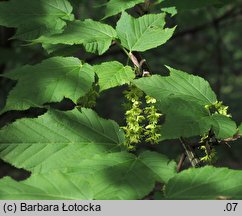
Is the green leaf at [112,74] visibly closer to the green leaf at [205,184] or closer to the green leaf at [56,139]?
the green leaf at [56,139]

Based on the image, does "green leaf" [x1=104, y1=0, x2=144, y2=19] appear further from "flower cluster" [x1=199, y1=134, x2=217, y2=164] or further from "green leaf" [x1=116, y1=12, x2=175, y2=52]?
"flower cluster" [x1=199, y1=134, x2=217, y2=164]

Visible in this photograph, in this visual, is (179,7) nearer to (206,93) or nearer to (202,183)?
(206,93)

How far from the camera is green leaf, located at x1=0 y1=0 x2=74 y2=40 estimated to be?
2.45m

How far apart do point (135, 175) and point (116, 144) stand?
1.16 ft

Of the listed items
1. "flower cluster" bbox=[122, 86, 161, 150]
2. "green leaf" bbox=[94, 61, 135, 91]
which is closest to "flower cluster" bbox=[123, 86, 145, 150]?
"flower cluster" bbox=[122, 86, 161, 150]

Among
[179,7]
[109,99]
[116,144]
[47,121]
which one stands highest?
[179,7]

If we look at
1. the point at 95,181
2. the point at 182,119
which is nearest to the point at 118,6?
the point at 182,119

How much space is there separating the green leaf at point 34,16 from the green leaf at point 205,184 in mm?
1253

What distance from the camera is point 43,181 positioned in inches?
63.0

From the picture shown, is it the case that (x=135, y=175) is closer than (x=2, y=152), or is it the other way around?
(x=135, y=175)

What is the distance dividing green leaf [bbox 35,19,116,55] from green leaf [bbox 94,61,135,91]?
0.11m
